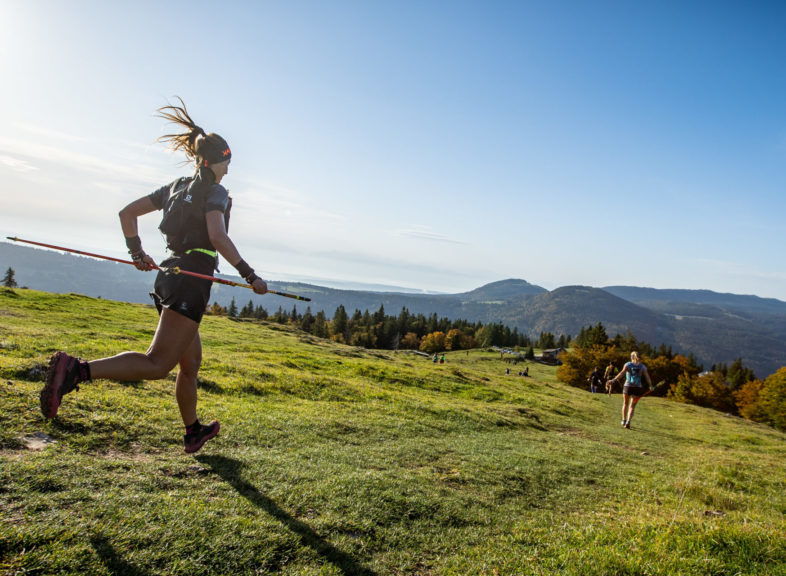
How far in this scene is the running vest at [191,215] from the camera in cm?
498

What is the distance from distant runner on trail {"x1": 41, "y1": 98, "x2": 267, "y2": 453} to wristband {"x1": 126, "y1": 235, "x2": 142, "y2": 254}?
0.01m

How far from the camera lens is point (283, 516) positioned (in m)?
4.34

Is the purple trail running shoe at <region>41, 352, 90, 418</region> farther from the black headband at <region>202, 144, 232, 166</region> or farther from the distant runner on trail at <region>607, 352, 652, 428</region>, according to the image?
the distant runner on trail at <region>607, 352, 652, 428</region>

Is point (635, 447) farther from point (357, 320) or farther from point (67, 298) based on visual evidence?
point (357, 320)

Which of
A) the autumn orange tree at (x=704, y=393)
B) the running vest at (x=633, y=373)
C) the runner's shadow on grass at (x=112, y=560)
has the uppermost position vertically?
the running vest at (x=633, y=373)

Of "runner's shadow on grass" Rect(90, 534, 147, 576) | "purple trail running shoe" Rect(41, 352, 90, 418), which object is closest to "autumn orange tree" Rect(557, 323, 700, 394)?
"purple trail running shoe" Rect(41, 352, 90, 418)

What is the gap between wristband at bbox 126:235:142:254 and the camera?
17.7 ft

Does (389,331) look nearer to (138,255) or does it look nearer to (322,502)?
(138,255)

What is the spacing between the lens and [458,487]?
21.1 ft

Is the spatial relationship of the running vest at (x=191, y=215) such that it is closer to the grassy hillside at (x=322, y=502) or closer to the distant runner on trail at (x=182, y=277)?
the distant runner on trail at (x=182, y=277)

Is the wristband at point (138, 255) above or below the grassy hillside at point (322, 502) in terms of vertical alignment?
above

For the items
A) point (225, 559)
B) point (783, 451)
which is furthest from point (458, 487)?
point (783, 451)

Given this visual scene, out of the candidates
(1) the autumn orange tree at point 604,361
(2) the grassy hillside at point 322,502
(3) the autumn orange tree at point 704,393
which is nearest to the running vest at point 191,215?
(2) the grassy hillside at point 322,502

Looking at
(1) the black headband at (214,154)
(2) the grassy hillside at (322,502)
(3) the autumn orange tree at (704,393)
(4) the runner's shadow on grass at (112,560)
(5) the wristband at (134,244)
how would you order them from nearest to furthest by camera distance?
(4) the runner's shadow on grass at (112,560) → (2) the grassy hillside at (322,502) → (1) the black headband at (214,154) → (5) the wristband at (134,244) → (3) the autumn orange tree at (704,393)
